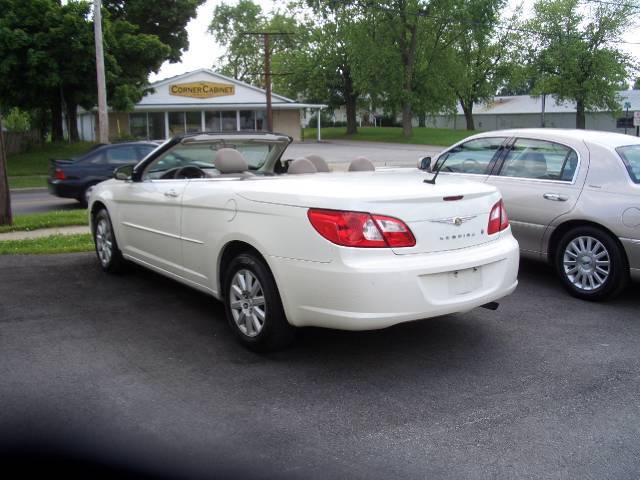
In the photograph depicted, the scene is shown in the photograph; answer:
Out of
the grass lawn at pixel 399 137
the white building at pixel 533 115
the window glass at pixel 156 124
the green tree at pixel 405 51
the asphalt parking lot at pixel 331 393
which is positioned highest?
the green tree at pixel 405 51

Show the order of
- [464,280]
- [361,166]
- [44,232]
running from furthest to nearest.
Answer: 1. [44,232]
2. [361,166]
3. [464,280]

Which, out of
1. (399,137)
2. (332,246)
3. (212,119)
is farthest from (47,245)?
(399,137)

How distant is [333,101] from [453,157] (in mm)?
54440

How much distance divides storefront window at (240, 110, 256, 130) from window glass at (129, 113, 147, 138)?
7011mm

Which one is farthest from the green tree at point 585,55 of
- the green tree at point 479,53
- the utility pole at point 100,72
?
the utility pole at point 100,72

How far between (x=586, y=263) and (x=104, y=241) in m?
4.99

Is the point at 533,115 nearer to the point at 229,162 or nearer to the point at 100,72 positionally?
the point at 100,72

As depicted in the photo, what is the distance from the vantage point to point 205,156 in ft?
21.6

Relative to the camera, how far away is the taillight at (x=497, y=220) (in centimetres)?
483

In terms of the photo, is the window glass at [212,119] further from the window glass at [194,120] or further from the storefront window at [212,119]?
the window glass at [194,120]

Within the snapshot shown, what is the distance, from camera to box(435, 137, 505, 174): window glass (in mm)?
7426

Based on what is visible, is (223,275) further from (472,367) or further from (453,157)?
(453,157)

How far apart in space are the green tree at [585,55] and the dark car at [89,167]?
4453 centimetres

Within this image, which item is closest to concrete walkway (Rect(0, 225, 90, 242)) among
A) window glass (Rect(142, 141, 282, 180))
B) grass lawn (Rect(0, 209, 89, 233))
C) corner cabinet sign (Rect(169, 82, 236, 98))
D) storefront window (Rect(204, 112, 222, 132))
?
grass lawn (Rect(0, 209, 89, 233))
